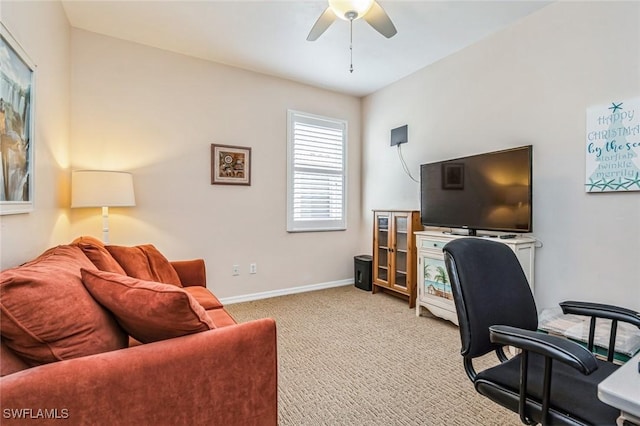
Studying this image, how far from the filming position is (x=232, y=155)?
3.66 m

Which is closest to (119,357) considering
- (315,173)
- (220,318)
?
(220,318)

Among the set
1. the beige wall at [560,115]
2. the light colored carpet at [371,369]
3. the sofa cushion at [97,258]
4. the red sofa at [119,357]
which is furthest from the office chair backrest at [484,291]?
the sofa cushion at [97,258]

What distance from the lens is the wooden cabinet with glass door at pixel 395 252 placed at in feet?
11.4

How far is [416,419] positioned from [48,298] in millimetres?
1720

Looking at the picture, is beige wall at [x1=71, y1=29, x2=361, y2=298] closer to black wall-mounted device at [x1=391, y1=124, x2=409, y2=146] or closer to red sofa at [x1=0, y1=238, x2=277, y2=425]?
black wall-mounted device at [x1=391, y1=124, x2=409, y2=146]

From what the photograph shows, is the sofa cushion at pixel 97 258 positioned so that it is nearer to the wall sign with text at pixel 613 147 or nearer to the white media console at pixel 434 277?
the white media console at pixel 434 277

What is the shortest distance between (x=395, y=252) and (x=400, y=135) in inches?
57.9

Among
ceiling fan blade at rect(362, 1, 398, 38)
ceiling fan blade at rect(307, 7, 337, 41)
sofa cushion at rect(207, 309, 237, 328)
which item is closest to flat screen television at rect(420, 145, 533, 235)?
ceiling fan blade at rect(362, 1, 398, 38)

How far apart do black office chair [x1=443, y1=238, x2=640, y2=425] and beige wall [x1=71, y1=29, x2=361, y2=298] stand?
2845 mm

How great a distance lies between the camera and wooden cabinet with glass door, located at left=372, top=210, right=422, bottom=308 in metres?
3.48

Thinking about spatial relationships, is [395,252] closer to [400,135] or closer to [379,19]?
[400,135]

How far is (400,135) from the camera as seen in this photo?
13.0ft

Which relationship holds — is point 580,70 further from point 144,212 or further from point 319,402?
point 144,212

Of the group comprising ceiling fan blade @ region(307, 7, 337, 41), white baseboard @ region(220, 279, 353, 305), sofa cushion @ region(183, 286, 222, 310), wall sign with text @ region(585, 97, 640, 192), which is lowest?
white baseboard @ region(220, 279, 353, 305)
